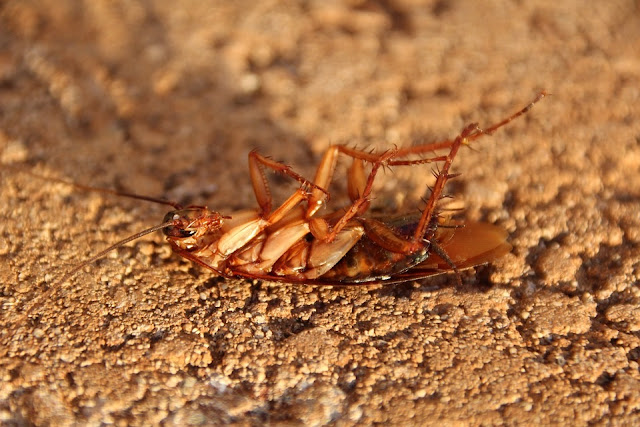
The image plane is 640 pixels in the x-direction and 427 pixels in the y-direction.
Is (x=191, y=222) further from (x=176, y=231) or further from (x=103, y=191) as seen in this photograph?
(x=103, y=191)

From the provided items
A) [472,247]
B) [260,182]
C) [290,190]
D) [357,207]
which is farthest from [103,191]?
[472,247]

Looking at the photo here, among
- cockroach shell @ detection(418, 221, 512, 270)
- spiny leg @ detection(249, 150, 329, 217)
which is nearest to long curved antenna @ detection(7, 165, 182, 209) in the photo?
spiny leg @ detection(249, 150, 329, 217)

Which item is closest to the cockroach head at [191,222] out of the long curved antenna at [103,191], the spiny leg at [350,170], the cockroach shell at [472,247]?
the long curved antenna at [103,191]

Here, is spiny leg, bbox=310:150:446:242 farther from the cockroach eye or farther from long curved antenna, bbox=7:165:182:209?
long curved antenna, bbox=7:165:182:209

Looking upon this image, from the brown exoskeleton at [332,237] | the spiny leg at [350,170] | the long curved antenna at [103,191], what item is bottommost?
the brown exoskeleton at [332,237]

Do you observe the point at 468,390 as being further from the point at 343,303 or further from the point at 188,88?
the point at 188,88

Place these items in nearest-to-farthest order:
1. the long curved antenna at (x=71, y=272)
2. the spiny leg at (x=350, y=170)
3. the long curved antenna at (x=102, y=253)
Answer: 1. the long curved antenna at (x=71, y=272)
2. the long curved antenna at (x=102, y=253)
3. the spiny leg at (x=350, y=170)

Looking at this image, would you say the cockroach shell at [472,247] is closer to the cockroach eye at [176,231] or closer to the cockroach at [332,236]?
the cockroach at [332,236]

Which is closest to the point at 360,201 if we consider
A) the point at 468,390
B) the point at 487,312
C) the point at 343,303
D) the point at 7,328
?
the point at 343,303
